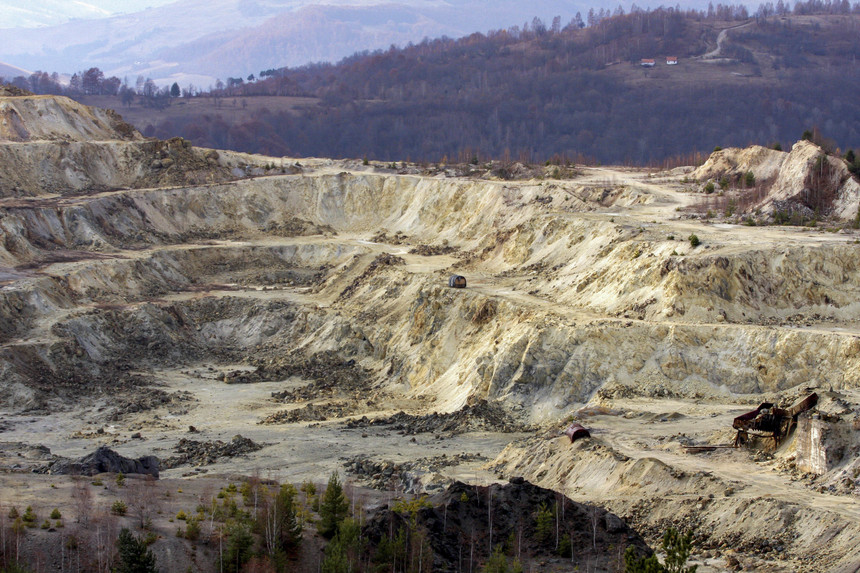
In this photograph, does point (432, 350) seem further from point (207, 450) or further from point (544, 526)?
point (544, 526)

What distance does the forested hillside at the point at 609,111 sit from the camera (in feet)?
547

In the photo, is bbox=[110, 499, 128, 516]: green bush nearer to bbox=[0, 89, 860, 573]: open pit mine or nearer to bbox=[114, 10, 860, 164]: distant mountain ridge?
bbox=[0, 89, 860, 573]: open pit mine

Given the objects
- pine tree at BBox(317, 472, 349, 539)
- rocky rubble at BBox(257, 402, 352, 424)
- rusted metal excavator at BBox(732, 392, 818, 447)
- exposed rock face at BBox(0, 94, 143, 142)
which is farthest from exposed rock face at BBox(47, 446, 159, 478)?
exposed rock face at BBox(0, 94, 143, 142)

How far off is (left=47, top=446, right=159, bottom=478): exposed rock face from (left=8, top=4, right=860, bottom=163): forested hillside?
420 ft

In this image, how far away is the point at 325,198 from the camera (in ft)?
290

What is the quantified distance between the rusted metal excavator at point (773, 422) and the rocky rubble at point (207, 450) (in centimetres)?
1927

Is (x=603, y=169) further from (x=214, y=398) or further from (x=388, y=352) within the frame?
(x=214, y=398)

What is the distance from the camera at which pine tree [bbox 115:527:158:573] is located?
23.9 m

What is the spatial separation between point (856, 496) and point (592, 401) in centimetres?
1569

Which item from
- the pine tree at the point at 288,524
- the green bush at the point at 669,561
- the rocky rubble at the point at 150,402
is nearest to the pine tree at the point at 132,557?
the pine tree at the point at 288,524

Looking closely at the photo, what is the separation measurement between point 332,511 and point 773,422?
14642 millimetres

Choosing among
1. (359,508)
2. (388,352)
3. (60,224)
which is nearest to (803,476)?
(359,508)

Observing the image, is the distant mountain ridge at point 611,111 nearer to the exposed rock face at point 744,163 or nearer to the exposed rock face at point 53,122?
the exposed rock face at point 53,122

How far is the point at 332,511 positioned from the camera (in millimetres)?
28109
